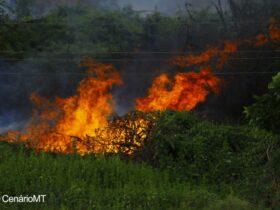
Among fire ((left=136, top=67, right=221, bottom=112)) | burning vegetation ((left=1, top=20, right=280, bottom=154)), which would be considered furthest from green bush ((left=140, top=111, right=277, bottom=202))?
fire ((left=136, top=67, right=221, bottom=112))

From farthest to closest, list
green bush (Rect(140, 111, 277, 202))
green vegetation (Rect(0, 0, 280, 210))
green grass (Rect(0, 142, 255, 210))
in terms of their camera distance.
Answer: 1. green bush (Rect(140, 111, 277, 202))
2. green vegetation (Rect(0, 0, 280, 210))
3. green grass (Rect(0, 142, 255, 210))

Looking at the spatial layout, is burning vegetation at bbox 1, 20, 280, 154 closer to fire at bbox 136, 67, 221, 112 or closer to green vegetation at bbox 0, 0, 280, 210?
fire at bbox 136, 67, 221, 112

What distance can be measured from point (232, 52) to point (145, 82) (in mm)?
5159

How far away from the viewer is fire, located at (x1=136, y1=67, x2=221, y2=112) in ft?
82.9

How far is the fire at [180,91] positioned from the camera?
82.9 feet

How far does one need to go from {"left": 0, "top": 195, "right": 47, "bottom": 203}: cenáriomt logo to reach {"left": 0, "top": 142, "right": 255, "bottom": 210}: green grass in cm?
18

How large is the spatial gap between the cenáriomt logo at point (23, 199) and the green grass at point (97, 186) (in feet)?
0.58

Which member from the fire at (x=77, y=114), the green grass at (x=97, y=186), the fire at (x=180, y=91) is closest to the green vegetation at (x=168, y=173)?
the green grass at (x=97, y=186)

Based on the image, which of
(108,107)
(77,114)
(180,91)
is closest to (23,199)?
(77,114)

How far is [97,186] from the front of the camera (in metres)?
14.6

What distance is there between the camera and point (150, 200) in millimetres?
12828

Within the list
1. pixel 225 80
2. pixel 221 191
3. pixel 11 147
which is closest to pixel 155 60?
pixel 225 80

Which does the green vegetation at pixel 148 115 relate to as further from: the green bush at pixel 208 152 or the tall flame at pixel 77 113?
the tall flame at pixel 77 113

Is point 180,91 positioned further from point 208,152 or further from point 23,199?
point 23,199
